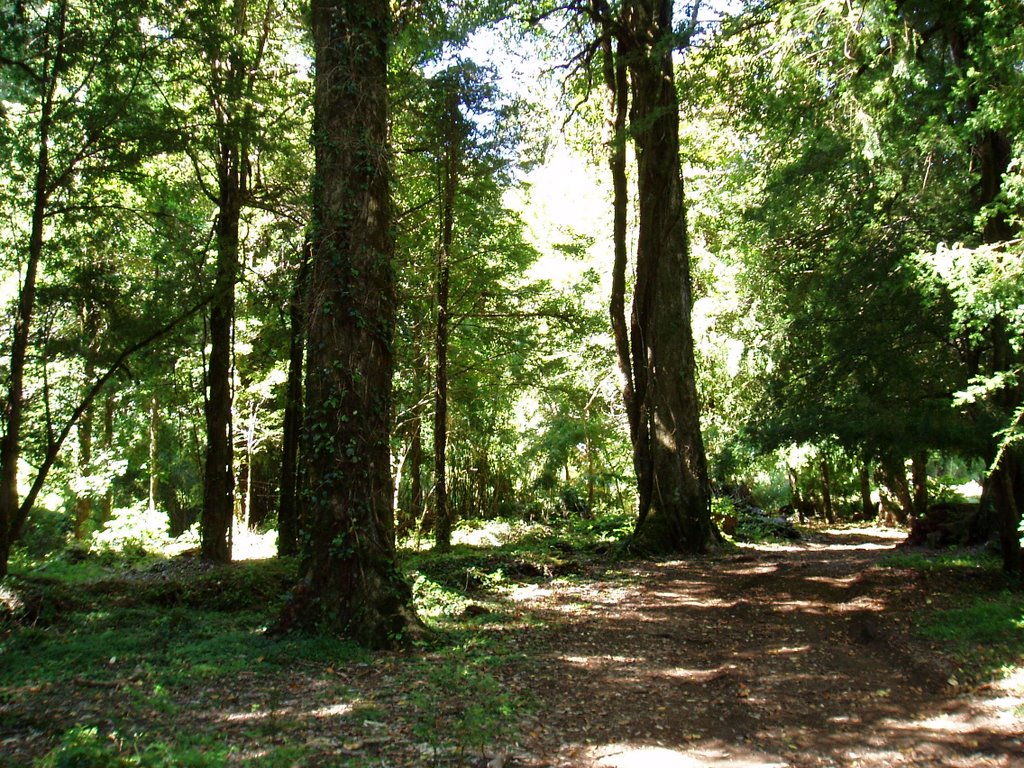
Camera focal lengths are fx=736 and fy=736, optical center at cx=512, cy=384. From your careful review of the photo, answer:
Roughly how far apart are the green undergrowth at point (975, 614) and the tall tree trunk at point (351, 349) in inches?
181

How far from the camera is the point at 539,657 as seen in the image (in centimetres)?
641

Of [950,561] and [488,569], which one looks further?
[488,569]

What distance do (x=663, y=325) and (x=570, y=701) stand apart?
342 inches

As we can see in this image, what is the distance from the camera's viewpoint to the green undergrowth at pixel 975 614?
18.4ft

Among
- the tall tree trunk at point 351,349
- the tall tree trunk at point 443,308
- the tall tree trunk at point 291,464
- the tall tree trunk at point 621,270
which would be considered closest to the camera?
the tall tree trunk at point 351,349

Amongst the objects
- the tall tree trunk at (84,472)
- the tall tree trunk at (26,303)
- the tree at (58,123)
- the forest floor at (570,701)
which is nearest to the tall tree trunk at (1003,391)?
the forest floor at (570,701)

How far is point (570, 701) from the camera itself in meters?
5.24

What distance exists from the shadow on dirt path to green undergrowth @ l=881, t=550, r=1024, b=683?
23cm

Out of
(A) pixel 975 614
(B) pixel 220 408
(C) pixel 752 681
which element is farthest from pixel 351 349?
(B) pixel 220 408

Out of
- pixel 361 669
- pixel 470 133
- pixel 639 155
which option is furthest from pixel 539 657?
pixel 639 155

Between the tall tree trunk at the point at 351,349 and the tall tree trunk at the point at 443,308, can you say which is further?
the tall tree trunk at the point at 443,308

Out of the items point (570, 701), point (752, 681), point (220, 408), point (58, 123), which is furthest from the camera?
point (220, 408)

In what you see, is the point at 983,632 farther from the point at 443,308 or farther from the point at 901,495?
the point at 901,495

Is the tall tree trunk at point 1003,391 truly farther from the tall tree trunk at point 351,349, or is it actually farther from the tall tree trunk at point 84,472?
the tall tree trunk at point 84,472
